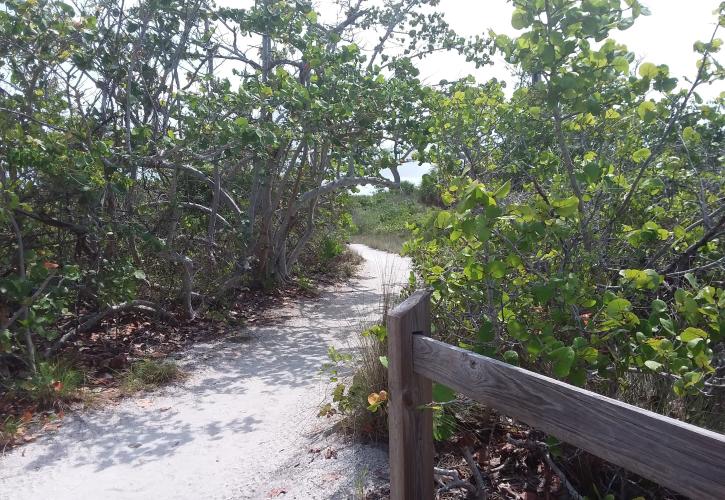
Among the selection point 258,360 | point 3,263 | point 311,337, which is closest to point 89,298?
point 3,263

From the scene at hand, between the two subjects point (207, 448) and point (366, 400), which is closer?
point (366, 400)

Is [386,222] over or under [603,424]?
under

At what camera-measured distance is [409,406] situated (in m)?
2.13

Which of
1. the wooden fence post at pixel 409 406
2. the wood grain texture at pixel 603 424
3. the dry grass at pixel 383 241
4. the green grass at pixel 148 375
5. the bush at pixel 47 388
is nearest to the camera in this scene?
the wood grain texture at pixel 603 424

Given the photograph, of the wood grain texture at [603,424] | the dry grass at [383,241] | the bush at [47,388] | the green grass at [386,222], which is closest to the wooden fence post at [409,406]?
the wood grain texture at [603,424]

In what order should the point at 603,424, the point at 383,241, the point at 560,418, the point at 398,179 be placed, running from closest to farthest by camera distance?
1. the point at 603,424
2. the point at 560,418
3. the point at 398,179
4. the point at 383,241

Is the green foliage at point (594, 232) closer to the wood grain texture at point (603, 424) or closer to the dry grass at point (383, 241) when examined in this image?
the wood grain texture at point (603, 424)

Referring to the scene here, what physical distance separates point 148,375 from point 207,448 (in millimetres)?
1609

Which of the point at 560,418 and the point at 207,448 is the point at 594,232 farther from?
the point at 207,448

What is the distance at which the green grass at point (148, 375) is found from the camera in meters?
5.09

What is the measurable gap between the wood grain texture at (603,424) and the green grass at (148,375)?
158 inches

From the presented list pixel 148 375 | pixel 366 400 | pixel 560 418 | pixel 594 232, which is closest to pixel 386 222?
pixel 148 375

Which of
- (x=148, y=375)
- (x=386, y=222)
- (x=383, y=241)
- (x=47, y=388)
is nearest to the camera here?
(x=47, y=388)

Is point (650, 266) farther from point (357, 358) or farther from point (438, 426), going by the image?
point (357, 358)
